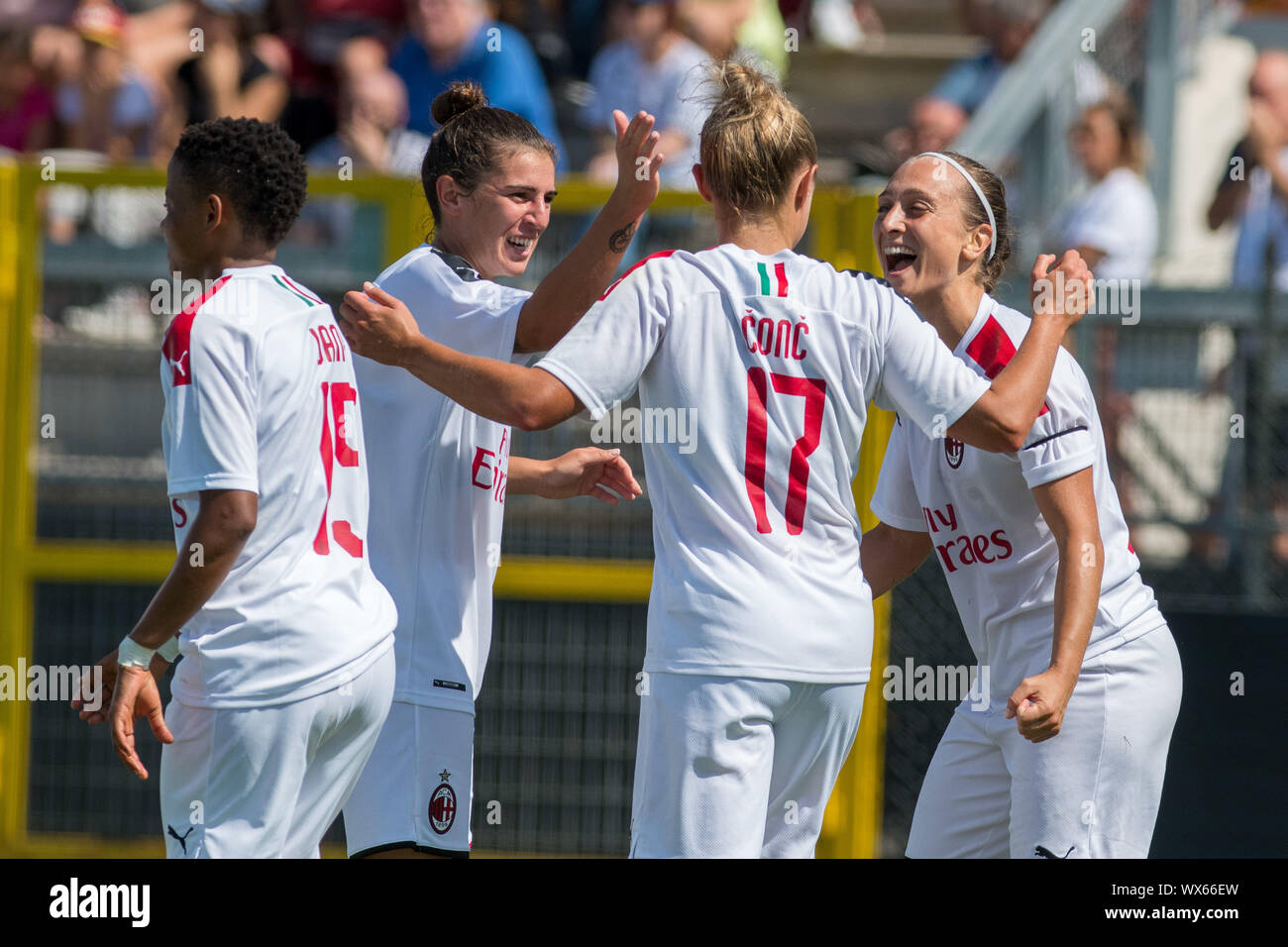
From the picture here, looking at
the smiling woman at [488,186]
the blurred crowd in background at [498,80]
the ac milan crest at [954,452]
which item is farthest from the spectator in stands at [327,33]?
the ac milan crest at [954,452]

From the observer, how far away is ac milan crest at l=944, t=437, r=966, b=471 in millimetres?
3826

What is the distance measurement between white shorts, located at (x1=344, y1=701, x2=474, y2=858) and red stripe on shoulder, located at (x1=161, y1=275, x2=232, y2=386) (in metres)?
0.98

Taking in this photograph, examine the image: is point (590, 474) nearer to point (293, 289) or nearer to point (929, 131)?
point (293, 289)

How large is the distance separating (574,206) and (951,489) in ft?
9.32

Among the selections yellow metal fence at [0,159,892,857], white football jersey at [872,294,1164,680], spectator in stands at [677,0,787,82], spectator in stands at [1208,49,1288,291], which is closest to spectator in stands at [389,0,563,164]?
spectator in stands at [677,0,787,82]

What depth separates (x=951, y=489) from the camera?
3.88 metres

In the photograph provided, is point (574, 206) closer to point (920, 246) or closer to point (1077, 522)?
point (920, 246)

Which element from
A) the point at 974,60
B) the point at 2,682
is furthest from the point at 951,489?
the point at 974,60

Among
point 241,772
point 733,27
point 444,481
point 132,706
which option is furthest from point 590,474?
point 733,27

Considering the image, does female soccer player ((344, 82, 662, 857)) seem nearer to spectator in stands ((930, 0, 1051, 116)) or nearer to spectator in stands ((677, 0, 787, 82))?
spectator in stands ((677, 0, 787, 82))

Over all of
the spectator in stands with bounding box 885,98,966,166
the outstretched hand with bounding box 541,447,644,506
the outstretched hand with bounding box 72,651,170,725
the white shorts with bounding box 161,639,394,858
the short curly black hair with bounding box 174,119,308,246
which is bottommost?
the white shorts with bounding box 161,639,394,858

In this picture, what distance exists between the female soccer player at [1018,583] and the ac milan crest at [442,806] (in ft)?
3.70

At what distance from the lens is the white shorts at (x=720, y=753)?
323 cm

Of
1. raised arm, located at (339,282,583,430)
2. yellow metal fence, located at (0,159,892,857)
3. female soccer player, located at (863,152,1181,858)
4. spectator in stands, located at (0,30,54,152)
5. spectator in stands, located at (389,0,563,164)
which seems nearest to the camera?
raised arm, located at (339,282,583,430)
